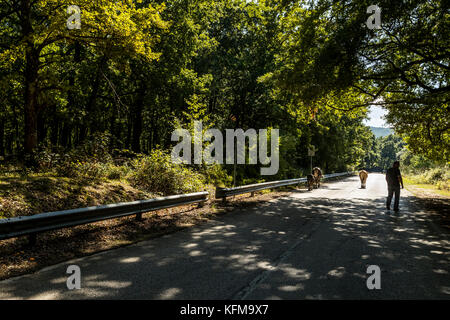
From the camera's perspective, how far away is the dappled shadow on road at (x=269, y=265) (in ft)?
12.4

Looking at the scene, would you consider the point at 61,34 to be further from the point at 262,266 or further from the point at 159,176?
the point at 262,266

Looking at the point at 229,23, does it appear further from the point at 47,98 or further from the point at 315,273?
the point at 315,273

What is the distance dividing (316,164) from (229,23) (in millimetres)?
22675

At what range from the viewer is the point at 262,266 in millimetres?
4797

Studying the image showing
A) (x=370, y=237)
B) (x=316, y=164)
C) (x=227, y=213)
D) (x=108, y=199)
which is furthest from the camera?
(x=316, y=164)

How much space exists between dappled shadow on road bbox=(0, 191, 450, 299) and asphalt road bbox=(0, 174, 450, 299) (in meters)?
0.01

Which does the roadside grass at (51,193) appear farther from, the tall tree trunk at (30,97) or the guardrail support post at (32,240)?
the tall tree trunk at (30,97)

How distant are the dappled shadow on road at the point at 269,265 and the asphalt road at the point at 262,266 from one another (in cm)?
1

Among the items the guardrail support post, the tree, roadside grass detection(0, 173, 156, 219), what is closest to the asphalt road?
the guardrail support post

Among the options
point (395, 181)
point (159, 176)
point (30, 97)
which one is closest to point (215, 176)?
point (159, 176)

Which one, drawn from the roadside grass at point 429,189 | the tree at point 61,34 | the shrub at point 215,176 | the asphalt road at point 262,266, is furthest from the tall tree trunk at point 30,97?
the roadside grass at point 429,189

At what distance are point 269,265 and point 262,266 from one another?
0.46 feet

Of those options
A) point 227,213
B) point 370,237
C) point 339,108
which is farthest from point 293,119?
point 370,237
